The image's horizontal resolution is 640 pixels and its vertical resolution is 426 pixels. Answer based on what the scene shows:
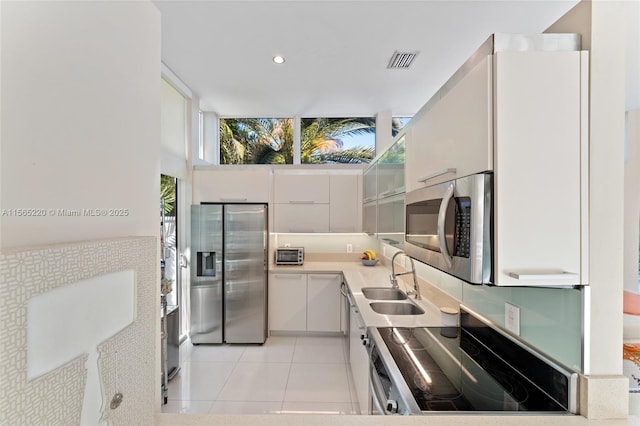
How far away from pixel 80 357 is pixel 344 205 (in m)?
3.56

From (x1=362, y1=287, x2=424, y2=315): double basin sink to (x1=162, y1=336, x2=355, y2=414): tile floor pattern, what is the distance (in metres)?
0.79

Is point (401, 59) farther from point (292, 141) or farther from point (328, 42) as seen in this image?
point (292, 141)

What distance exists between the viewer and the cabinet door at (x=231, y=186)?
3.72 metres

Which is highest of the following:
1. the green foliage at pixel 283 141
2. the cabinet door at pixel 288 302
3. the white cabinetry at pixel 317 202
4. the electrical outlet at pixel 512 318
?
the green foliage at pixel 283 141

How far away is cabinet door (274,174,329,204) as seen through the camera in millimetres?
3928

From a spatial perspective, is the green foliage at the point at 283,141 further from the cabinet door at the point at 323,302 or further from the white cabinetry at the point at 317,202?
the cabinet door at the point at 323,302

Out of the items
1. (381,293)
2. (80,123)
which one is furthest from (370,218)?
(80,123)

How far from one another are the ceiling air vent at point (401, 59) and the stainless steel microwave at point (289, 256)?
2443mm

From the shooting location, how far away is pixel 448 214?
1.11 m

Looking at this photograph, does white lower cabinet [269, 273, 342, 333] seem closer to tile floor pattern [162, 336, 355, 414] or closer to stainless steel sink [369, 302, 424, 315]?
tile floor pattern [162, 336, 355, 414]

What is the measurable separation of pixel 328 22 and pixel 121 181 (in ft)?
6.61

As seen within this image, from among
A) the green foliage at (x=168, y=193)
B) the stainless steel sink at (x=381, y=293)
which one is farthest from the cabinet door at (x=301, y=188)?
the stainless steel sink at (x=381, y=293)

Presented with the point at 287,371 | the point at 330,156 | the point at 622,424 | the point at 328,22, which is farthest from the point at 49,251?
the point at 330,156

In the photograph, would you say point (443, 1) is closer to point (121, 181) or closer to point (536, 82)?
point (536, 82)
